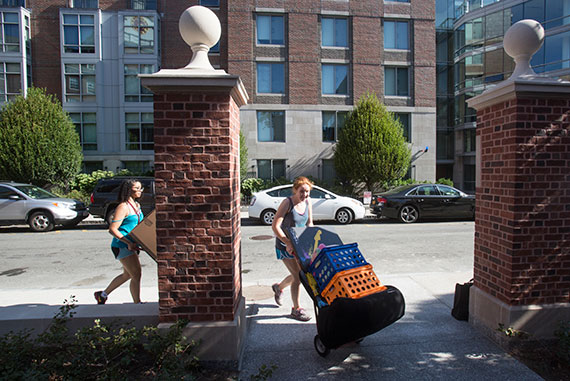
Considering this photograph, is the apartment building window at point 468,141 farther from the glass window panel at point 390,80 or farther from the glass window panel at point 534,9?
the glass window panel at point 390,80

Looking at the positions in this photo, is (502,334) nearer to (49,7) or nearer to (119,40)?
(119,40)

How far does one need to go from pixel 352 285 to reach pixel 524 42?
9.58 ft

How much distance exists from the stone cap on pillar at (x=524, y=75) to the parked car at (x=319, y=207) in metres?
9.36

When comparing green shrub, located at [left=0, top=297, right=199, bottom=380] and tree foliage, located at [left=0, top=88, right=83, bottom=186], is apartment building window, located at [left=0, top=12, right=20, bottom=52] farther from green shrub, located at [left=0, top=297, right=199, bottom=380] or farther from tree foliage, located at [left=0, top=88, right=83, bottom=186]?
green shrub, located at [left=0, top=297, right=199, bottom=380]

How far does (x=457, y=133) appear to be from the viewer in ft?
106

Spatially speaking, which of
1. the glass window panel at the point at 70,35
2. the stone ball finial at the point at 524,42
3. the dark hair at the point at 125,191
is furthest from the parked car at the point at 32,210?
the glass window panel at the point at 70,35

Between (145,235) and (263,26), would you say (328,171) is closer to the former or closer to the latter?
(263,26)

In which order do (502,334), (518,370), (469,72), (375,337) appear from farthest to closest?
(469,72) → (375,337) → (502,334) → (518,370)

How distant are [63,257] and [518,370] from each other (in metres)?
8.47

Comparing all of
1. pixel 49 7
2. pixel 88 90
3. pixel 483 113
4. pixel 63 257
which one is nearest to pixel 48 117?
pixel 88 90

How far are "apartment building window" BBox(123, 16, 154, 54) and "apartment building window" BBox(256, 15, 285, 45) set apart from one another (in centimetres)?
712

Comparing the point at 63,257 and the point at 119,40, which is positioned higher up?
the point at 119,40

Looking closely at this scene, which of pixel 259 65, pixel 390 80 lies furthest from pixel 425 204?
pixel 259 65

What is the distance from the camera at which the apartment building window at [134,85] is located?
2414 cm
